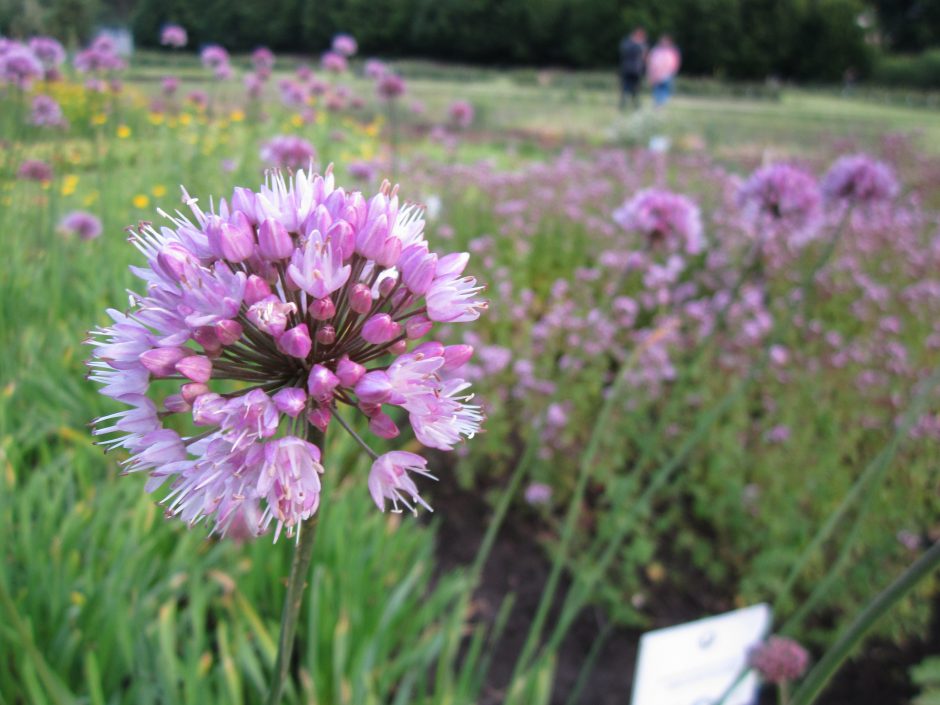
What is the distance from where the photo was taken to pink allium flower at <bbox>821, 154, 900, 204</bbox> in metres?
2.35

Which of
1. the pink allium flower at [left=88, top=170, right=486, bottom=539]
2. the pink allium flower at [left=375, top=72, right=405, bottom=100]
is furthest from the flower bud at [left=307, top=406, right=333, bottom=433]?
the pink allium flower at [left=375, top=72, right=405, bottom=100]

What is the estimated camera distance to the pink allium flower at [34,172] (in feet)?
9.21

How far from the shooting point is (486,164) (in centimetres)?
591

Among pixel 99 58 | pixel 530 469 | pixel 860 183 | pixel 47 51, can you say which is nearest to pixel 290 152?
pixel 47 51

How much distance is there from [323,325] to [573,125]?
1483 centimetres

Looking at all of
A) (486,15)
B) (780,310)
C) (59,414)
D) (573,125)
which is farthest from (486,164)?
(486,15)

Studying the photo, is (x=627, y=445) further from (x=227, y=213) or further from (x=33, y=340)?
(x=227, y=213)

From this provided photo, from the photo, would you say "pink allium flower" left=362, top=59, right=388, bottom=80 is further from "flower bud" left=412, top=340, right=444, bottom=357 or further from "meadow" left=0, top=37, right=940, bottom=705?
"flower bud" left=412, top=340, right=444, bottom=357

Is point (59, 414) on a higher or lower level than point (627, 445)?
higher

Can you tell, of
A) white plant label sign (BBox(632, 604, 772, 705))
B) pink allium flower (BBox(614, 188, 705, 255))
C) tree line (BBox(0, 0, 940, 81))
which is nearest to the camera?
white plant label sign (BBox(632, 604, 772, 705))

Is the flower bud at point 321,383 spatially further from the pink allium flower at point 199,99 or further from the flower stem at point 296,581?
the pink allium flower at point 199,99

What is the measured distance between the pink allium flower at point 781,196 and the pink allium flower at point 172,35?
3918 millimetres

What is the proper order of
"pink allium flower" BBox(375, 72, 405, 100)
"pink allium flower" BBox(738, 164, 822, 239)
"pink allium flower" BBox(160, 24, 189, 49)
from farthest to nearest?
"pink allium flower" BBox(160, 24, 189, 49) → "pink allium flower" BBox(375, 72, 405, 100) → "pink allium flower" BBox(738, 164, 822, 239)

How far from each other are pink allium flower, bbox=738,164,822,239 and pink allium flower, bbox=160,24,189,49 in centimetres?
392
